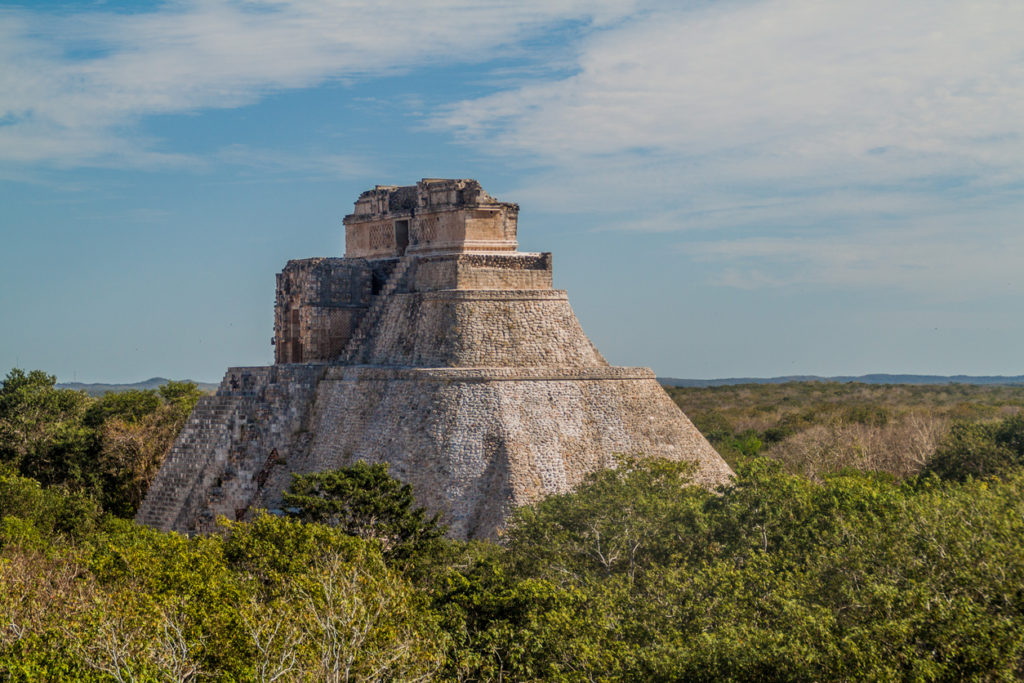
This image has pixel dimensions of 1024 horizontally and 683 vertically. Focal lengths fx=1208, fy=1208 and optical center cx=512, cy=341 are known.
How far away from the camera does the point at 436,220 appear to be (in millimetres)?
34438

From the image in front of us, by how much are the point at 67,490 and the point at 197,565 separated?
15485 millimetres

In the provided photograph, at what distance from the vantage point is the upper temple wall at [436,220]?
110 ft

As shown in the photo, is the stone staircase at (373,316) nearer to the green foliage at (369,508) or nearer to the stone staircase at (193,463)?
the stone staircase at (193,463)

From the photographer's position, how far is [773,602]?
1806cm

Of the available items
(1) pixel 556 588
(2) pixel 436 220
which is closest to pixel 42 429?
(2) pixel 436 220

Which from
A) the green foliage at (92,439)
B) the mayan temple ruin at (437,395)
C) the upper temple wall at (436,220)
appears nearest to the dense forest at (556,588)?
the mayan temple ruin at (437,395)

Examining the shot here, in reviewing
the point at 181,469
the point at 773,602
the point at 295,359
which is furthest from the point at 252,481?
the point at 773,602

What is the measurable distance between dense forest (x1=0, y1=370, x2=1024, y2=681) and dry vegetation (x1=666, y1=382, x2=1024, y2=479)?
380 inches

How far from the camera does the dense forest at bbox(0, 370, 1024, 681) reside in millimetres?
15758

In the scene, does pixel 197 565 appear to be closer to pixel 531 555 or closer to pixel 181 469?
pixel 531 555

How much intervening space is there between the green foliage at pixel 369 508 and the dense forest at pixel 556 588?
0.15 feet

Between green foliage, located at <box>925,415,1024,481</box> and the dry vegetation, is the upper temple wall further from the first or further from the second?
green foliage, located at <box>925,415,1024,481</box>

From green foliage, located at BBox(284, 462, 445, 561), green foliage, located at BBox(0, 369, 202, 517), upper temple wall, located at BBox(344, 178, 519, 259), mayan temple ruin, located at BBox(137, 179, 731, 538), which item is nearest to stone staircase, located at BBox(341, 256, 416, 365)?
mayan temple ruin, located at BBox(137, 179, 731, 538)

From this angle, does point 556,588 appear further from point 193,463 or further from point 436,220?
point 436,220
